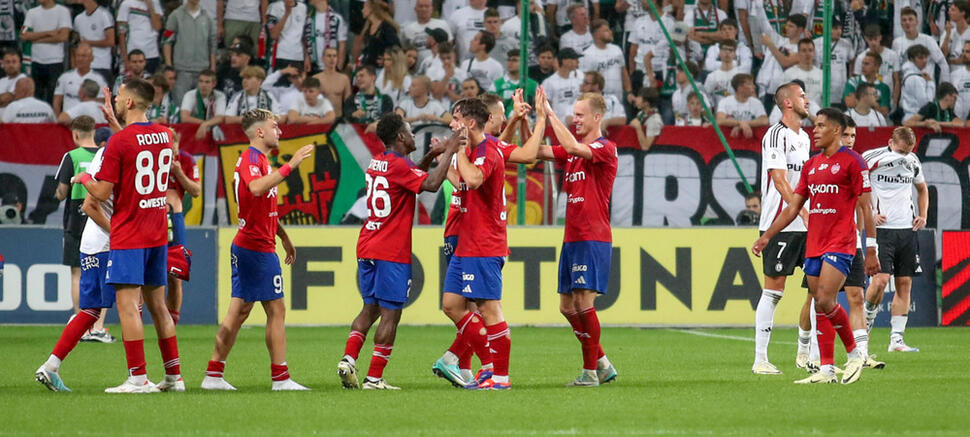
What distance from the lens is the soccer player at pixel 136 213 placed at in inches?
337

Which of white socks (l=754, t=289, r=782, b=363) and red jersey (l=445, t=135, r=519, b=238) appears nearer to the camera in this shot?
red jersey (l=445, t=135, r=519, b=238)

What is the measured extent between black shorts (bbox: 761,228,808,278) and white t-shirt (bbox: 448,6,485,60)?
888cm

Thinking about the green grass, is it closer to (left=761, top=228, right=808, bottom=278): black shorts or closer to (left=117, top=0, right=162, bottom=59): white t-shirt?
(left=761, top=228, right=808, bottom=278): black shorts

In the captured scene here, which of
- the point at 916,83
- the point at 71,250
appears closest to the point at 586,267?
the point at 71,250

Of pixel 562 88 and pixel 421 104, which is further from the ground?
pixel 562 88

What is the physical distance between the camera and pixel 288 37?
752 inches

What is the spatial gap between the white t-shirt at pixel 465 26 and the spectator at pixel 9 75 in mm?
6143

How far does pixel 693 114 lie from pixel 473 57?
3203 mm

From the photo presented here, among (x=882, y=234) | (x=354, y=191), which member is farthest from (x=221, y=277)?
(x=882, y=234)

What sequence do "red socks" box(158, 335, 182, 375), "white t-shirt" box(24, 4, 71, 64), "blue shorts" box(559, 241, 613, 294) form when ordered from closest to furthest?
"red socks" box(158, 335, 182, 375) → "blue shorts" box(559, 241, 613, 294) → "white t-shirt" box(24, 4, 71, 64)

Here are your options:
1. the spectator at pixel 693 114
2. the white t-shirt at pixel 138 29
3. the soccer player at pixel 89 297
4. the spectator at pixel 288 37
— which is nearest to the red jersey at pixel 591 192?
the soccer player at pixel 89 297

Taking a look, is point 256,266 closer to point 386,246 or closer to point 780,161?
point 386,246

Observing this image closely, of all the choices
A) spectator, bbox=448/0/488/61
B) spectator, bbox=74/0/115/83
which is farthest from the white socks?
spectator, bbox=74/0/115/83

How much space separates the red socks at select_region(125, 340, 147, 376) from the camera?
8.68 m
